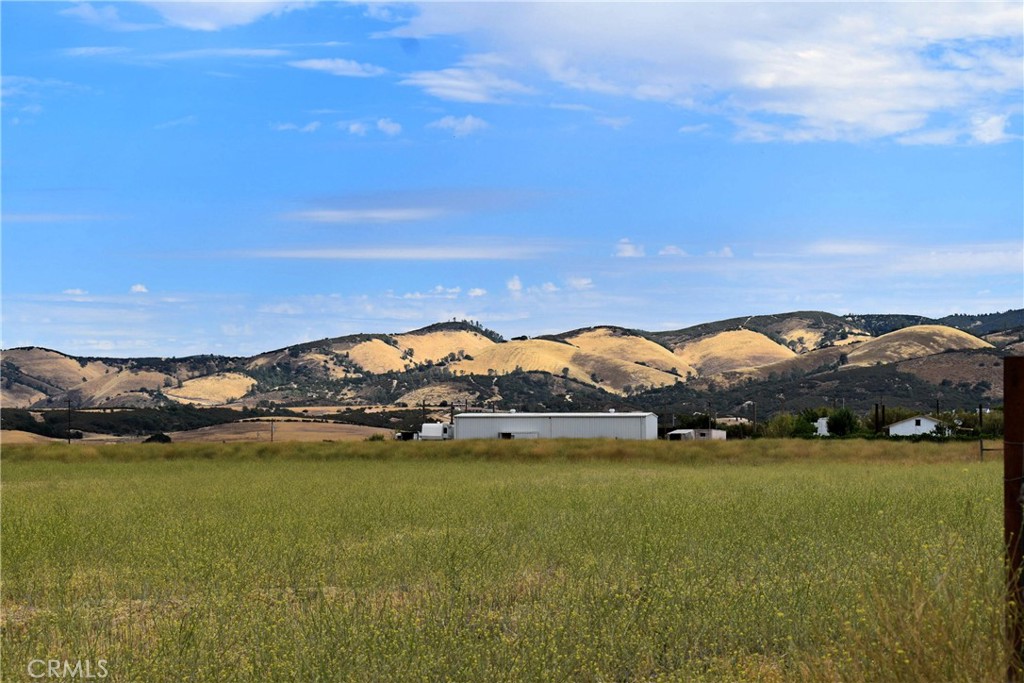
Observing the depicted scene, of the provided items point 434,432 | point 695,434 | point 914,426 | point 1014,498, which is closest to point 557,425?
point 434,432

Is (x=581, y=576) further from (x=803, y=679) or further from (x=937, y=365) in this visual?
(x=937, y=365)

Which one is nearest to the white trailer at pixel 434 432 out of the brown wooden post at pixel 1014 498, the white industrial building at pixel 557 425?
the white industrial building at pixel 557 425

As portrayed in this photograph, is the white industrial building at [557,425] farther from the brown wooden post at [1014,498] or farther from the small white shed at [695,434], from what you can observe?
the brown wooden post at [1014,498]

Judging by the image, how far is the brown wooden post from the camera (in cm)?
775

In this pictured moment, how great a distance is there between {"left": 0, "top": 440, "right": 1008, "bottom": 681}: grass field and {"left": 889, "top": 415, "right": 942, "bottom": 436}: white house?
79.9 metres

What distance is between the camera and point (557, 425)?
9319cm

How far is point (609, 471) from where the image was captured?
45062 mm

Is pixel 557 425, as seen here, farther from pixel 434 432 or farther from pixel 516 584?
pixel 516 584

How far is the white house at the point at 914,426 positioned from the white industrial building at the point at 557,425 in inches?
1202

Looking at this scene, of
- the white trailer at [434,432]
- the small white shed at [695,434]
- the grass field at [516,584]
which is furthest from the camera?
the small white shed at [695,434]

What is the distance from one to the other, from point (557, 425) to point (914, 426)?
40.2 meters

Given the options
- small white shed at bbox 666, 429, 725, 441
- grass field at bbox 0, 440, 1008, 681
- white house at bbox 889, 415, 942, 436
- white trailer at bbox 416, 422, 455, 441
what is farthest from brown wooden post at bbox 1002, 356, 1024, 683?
white house at bbox 889, 415, 942, 436

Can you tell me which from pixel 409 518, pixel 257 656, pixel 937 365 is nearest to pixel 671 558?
pixel 257 656

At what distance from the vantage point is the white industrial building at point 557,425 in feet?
297
